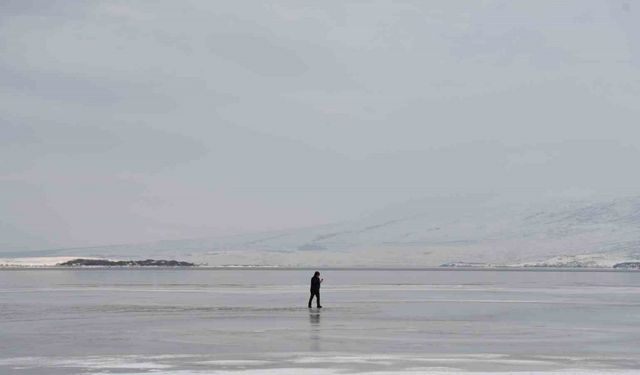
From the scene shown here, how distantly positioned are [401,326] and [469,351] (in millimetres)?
7868

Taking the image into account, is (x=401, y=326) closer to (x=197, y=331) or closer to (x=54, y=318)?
(x=197, y=331)

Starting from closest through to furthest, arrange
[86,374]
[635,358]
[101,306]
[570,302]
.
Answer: [86,374] < [635,358] < [101,306] < [570,302]

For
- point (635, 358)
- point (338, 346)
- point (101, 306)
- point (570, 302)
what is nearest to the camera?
point (635, 358)

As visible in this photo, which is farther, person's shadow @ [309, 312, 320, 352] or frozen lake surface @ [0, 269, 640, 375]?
person's shadow @ [309, 312, 320, 352]

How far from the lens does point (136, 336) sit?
29.6 m

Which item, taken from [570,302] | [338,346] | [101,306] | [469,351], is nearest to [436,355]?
[469,351]

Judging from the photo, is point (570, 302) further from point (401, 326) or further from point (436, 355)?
point (436, 355)

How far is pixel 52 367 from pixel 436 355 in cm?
896

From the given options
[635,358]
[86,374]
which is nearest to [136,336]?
[86,374]

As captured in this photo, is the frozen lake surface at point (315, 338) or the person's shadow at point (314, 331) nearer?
the frozen lake surface at point (315, 338)

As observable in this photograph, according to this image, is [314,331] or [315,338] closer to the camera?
[315,338]

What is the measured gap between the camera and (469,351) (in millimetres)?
25812

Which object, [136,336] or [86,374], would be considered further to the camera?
[136,336]

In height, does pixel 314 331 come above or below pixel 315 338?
above
